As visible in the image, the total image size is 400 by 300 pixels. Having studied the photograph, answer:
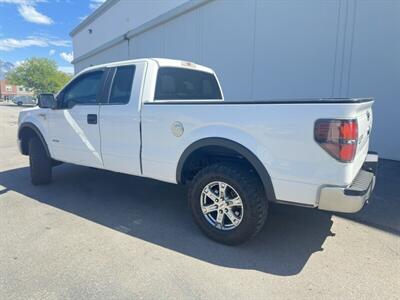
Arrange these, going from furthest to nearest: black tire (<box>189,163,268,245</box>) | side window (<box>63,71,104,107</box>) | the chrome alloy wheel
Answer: side window (<box>63,71,104,107</box>) → the chrome alloy wheel → black tire (<box>189,163,268,245</box>)

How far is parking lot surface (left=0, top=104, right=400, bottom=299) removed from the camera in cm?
251

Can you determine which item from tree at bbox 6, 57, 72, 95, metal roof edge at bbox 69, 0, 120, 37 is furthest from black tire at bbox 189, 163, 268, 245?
tree at bbox 6, 57, 72, 95

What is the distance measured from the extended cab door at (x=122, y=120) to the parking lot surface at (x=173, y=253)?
0.74 meters

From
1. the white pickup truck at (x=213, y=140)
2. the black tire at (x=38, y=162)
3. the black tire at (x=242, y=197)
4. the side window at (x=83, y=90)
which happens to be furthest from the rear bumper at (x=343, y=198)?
the black tire at (x=38, y=162)

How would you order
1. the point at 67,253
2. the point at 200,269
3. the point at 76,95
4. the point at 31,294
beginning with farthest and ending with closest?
the point at 76,95
the point at 67,253
the point at 200,269
the point at 31,294

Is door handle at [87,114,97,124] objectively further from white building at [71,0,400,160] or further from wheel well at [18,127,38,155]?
white building at [71,0,400,160]

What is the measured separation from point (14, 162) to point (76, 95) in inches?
154

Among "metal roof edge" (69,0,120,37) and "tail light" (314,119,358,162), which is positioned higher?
"metal roof edge" (69,0,120,37)

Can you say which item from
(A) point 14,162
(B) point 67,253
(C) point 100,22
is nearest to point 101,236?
(B) point 67,253

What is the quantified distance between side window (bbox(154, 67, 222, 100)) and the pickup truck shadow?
5.28 ft

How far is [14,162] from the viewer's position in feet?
24.0

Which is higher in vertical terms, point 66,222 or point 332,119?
point 332,119

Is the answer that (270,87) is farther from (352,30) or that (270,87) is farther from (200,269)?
(200,269)

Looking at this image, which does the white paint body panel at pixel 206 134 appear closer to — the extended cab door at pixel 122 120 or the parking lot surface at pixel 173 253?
the extended cab door at pixel 122 120
